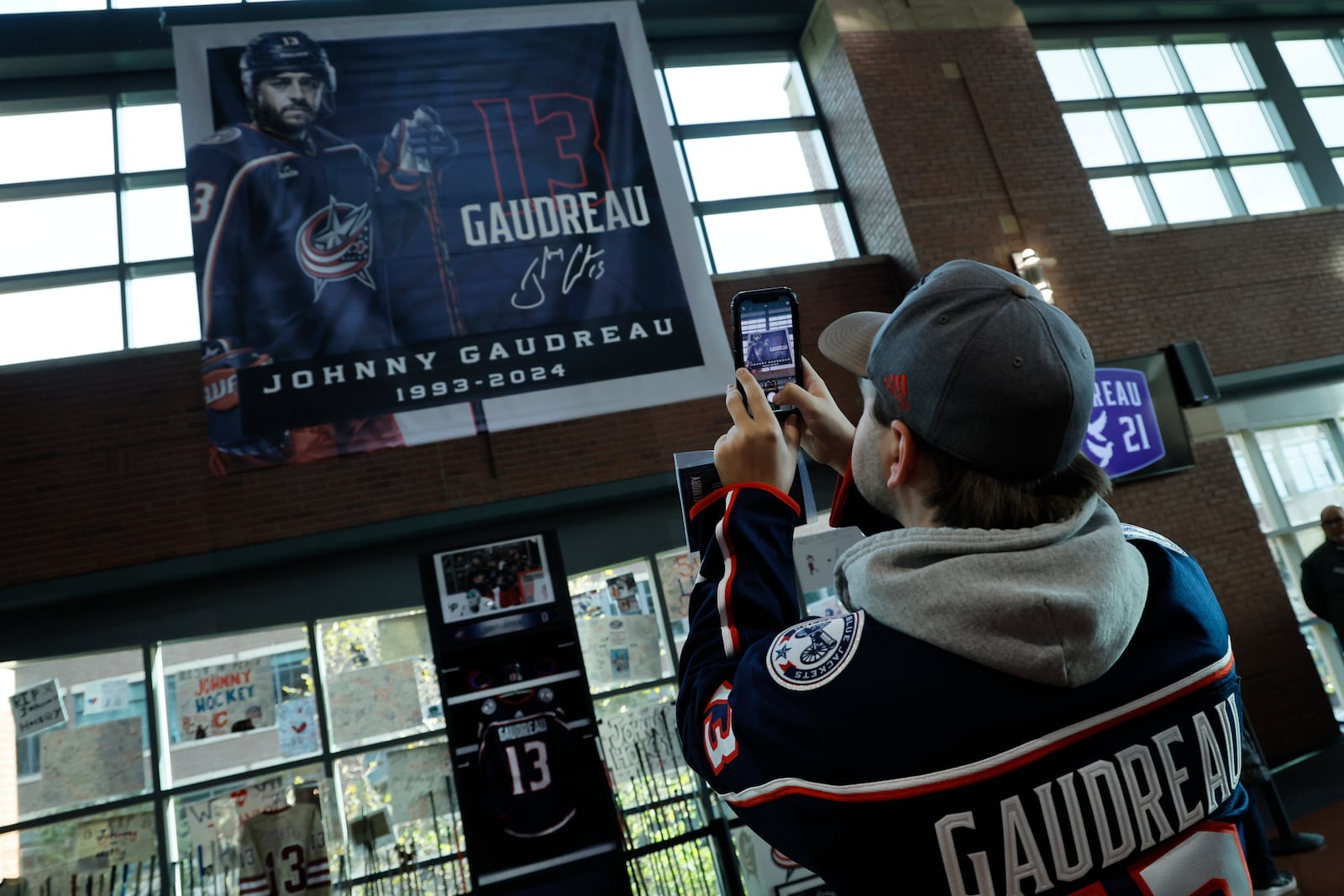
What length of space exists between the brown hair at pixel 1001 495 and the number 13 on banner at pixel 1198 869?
0.34 meters

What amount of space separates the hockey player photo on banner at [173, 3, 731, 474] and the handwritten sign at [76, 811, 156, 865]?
221 cm

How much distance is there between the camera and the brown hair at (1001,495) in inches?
32.2

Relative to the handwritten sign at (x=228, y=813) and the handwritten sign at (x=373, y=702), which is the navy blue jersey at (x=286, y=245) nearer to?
the handwritten sign at (x=373, y=702)

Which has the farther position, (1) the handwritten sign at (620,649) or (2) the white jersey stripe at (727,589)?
(1) the handwritten sign at (620,649)

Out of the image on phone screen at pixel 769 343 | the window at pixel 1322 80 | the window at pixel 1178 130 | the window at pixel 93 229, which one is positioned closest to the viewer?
Result: the image on phone screen at pixel 769 343

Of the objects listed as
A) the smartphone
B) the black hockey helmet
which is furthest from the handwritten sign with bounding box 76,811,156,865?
the smartphone

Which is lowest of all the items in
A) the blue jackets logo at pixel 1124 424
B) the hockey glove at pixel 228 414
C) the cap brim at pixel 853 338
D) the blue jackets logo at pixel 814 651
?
the blue jackets logo at pixel 814 651

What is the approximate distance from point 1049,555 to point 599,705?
471 cm

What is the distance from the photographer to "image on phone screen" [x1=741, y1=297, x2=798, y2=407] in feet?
4.24

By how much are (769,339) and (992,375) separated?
60cm

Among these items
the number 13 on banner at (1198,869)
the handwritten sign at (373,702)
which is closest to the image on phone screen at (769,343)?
the number 13 on banner at (1198,869)

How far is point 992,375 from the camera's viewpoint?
2.64 ft

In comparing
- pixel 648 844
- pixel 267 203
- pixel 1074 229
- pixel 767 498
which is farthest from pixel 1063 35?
pixel 767 498

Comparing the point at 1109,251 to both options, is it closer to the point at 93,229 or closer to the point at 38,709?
the point at 93,229
